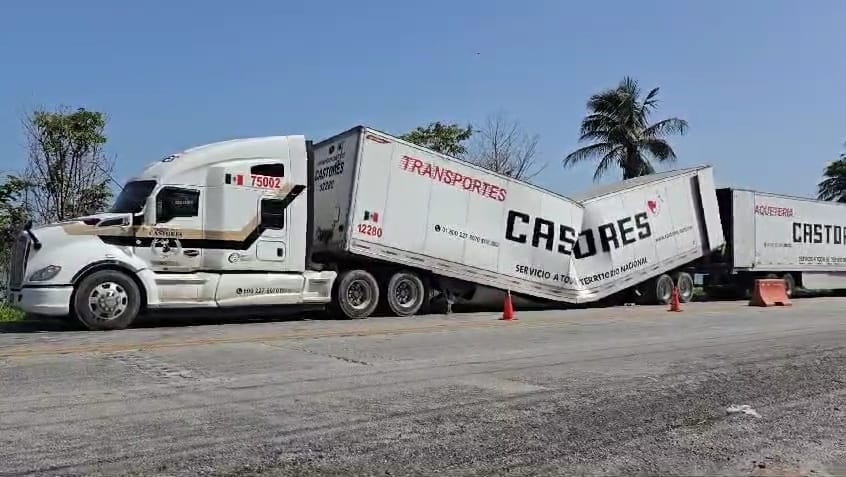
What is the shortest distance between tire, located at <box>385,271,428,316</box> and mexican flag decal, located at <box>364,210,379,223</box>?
4.46 ft

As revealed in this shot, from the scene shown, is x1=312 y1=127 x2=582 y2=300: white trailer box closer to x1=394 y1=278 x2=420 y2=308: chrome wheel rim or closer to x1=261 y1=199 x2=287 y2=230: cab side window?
x1=394 y1=278 x2=420 y2=308: chrome wheel rim

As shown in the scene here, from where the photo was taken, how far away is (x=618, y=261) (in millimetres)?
19906

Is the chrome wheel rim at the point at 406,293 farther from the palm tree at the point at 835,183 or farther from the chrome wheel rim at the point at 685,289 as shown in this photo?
the palm tree at the point at 835,183

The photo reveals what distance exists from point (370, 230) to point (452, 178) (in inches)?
90.3

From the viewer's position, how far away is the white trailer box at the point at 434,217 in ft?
51.3

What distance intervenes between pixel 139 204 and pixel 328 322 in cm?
400

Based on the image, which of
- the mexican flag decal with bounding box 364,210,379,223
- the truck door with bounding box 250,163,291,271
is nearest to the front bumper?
the truck door with bounding box 250,163,291,271

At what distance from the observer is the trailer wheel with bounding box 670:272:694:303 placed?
878 inches

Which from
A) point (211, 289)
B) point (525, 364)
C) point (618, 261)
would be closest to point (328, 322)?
point (211, 289)

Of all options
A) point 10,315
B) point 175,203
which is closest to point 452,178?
point 175,203

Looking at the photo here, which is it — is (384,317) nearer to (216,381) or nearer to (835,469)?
(216,381)

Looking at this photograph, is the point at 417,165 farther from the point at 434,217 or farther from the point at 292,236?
the point at 292,236

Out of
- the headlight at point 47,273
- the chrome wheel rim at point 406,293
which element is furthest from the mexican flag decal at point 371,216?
the headlight at point 47,273

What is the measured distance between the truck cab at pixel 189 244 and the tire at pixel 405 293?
1.45 m
